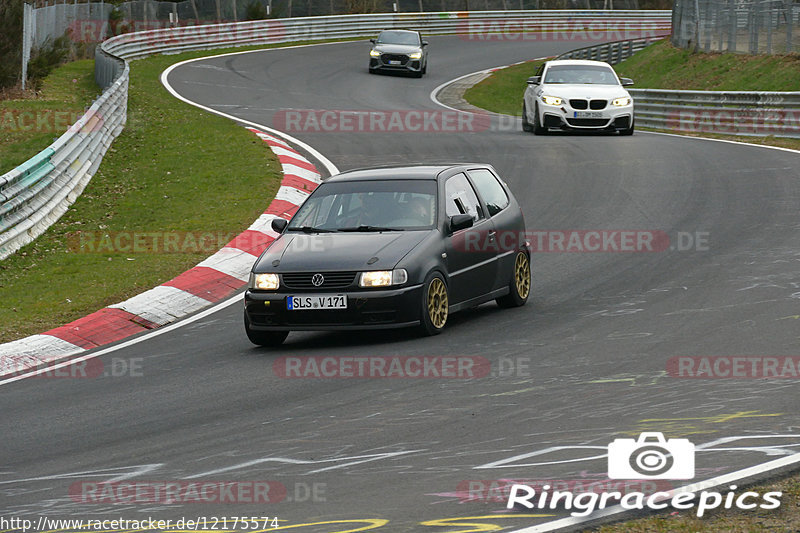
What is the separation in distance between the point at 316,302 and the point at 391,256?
73 centimetres

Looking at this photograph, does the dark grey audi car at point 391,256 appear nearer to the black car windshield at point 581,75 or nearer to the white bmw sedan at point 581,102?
the white bmw sedan at point 581,102

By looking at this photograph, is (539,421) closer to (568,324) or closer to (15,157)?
(568,324)

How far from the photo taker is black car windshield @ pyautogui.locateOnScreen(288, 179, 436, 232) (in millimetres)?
Answer: 11125

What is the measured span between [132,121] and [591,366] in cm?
1820

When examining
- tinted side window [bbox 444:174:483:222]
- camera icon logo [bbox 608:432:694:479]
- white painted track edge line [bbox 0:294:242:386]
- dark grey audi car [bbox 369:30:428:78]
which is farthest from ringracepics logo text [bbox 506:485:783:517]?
dark grey audi car [bbox 369:30:428:78]

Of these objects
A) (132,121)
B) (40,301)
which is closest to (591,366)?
(40,301)

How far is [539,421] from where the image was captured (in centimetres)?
743

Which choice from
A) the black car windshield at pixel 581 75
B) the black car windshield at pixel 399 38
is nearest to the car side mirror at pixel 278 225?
the black car windshield at pixel 581 75

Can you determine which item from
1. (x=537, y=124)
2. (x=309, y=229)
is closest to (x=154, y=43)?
(x=537, y=124)

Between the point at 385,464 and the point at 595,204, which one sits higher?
the point at 385,464

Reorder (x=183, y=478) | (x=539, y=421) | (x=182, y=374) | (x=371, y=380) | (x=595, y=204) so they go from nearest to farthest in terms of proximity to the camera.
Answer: (x=183, y=478), (x=539, y=421), (x=371, y=380), (x=182, y=374), (x=595, y=204)

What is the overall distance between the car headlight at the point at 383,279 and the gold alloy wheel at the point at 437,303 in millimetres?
309

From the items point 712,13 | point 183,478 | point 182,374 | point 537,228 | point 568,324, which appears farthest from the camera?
point 712,13

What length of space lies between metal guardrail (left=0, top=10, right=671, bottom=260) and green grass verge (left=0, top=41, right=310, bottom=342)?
301 mm
